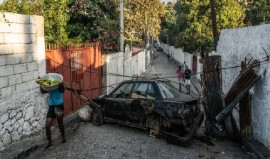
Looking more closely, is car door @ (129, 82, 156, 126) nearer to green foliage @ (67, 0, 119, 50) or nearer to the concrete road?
the concrete road

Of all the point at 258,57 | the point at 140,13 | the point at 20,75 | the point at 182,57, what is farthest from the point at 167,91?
the point at 182,57

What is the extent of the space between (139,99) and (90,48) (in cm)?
496

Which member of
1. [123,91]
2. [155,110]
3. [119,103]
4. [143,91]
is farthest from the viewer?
[123,91]

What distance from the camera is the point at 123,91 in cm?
989

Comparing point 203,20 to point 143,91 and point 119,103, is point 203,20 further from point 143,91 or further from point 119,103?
point 143,91

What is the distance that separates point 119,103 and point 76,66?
295cm

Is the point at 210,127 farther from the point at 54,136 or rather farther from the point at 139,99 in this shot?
the point at 54,136

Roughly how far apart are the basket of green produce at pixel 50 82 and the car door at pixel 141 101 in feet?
7.87

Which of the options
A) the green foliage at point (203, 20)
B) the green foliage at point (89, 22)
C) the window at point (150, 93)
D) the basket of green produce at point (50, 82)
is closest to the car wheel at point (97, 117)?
the window at point (150, 93)

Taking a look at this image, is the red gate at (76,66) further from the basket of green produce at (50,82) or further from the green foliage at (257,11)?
the green foliage at (257,11)

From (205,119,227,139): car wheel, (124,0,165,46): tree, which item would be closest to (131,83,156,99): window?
(205,119,227,139): car wheel

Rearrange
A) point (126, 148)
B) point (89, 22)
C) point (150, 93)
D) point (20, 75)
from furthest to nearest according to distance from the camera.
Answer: point (89, 22)
point (150, 93)
point (126, 148)
point (20, 75)

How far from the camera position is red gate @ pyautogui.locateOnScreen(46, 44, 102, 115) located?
1014 cm

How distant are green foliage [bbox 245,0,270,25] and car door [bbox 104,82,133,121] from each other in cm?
2510
